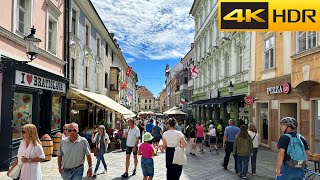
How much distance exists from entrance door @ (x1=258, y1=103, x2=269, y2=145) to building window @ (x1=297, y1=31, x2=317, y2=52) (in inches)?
197

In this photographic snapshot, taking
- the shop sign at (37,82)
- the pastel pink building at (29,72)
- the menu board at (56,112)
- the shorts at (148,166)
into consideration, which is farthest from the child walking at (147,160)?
the menu board at (56,112)

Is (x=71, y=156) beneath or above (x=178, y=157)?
above

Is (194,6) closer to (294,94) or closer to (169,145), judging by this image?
(294,94)

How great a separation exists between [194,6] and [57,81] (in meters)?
26.9

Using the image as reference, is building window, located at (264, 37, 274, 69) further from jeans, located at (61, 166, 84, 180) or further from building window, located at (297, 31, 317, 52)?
jeans, located at (61, 166, 84, 180)

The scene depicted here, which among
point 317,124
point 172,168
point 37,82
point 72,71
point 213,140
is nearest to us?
point 172,168

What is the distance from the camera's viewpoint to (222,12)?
835 centimetres

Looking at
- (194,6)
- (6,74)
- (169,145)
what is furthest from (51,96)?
(194,6)

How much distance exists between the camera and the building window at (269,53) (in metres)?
16.0

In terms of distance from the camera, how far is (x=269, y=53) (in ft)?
53.3

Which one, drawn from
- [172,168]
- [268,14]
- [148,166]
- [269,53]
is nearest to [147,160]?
[148,166]

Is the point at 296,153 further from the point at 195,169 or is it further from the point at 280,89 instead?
the point at 280,89

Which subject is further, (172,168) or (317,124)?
Answer: (317,124)

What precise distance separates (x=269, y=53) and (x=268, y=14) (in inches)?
332
